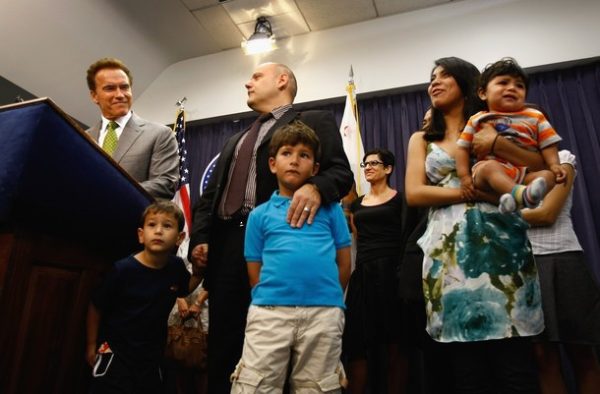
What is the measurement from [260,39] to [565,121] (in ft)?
9.78

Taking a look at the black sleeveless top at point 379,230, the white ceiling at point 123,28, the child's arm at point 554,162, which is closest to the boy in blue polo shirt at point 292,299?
the child's arm at point 554,162

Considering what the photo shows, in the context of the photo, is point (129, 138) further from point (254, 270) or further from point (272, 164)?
point (254, 270)

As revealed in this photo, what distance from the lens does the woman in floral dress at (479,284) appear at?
1.13 meters

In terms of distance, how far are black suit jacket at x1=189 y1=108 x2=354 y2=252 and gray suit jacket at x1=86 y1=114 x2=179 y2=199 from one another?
0.36 meters

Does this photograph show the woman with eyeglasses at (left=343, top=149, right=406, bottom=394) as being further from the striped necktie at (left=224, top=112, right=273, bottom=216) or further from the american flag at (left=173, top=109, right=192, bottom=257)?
the american flag at (left=173, top=109, right=192, bottom=257)

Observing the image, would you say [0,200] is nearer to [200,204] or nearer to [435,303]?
[200,204]

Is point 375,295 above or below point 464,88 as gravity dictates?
below

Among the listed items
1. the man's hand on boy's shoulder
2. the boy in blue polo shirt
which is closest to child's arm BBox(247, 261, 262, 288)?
the boy in blue polo shirt

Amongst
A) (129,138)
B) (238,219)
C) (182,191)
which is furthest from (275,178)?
(182,191)

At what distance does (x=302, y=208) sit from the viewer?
4.30ft

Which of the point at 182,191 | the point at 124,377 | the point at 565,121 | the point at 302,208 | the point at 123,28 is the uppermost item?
the point at 123,28

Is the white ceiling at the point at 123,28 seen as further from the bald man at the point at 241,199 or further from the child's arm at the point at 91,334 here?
the child's arm at the point at 91,334

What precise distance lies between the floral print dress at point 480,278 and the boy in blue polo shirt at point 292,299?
0.91 ft

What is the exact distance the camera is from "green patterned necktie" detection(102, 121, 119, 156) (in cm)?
206
